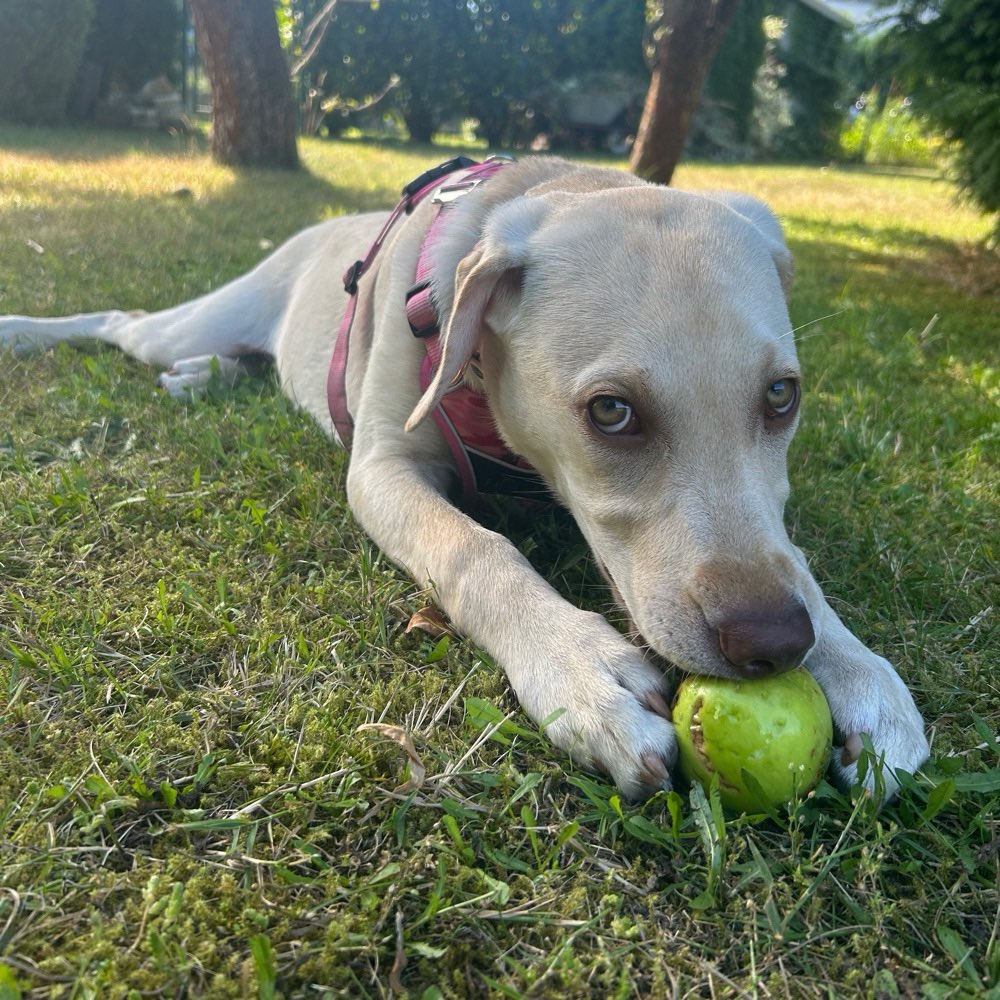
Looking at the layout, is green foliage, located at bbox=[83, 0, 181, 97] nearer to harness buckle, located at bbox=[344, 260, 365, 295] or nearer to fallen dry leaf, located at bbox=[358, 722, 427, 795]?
harness buckle, located at bbox=[344, 260, 365, 295]

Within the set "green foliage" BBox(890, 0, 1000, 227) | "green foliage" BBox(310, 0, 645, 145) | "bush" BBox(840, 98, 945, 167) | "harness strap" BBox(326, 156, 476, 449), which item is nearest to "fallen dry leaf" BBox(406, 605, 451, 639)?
"harness strap" BBox(326, 156, 476, 449)

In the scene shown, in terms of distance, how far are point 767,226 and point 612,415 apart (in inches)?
47.6

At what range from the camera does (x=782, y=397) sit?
7.20ft

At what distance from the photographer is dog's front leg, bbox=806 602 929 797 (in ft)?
5.74

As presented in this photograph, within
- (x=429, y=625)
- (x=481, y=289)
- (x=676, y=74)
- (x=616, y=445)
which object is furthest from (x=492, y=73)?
(x=429, y=625)

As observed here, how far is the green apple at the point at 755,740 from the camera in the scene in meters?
1.60

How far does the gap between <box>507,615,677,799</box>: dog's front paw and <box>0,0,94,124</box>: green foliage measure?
16.5 metres

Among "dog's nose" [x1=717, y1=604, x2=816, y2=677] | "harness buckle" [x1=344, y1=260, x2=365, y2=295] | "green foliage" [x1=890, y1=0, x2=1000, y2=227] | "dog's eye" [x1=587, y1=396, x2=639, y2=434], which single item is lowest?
"dog's nose" [x1=717, y1=604, x2=816, y2=677]

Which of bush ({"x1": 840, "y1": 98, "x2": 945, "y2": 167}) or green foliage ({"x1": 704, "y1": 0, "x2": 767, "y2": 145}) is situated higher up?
green foliage ({"x1": 704, "y1": 0, "x2": 767, "y2": 145})

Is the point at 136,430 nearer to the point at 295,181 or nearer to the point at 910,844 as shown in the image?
the point at 910,844

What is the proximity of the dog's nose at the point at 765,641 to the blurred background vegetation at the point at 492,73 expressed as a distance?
7722mm

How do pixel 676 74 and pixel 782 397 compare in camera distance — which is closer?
pixel 782 397

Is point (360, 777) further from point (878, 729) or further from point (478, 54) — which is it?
point (478, 54)

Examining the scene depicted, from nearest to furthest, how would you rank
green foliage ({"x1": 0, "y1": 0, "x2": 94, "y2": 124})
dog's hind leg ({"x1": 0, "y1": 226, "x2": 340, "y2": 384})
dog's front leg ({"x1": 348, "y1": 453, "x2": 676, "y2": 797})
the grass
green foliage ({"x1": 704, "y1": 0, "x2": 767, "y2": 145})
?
the grass
dog's front leg ({"x1": 348, "y1": 453, "x2": 676, "y2": 797})
dog's hind leg ({"x1": 0, "y1": 226, "x2": 340, "y2": 384})
green foliage ({"x1": 0, "y1": 0, "x2": 94, "y2": 124})
green foliage ({"x1": 704, "y1": 0, "x2": 767, "y2": 145})
